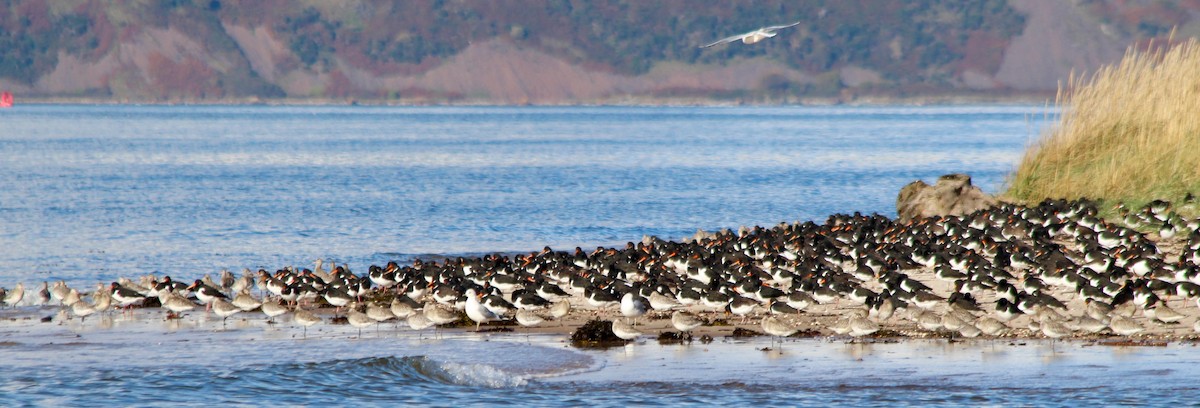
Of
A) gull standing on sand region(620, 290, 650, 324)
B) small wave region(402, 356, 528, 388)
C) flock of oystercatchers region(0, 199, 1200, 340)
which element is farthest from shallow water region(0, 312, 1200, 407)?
gull standing on sand region(620, 290, 650, 324)

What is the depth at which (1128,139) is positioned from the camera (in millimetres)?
27359

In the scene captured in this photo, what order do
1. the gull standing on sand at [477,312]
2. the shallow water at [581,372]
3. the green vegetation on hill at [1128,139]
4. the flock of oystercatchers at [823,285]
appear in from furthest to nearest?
the green vegetation on hill at [1128,139]
the gull standing on sand at [477,312]
the flock of oystercatchers at [823,285]
the shallow water at [581,372]

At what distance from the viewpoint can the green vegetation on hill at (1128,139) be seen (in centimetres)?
2648

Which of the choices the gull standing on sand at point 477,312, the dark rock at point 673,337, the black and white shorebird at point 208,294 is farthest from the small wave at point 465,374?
the black and white shorebird at point 208,294

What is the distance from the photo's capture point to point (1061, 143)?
2841cm

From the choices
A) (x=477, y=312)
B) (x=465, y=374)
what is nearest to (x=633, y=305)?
(x=477, y=312)

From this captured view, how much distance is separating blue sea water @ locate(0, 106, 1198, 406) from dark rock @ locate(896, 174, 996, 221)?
1710 millimetres

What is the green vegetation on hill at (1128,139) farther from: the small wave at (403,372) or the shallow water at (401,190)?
the small wave at (403,372)

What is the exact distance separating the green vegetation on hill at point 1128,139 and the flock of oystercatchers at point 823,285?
3.92 ft

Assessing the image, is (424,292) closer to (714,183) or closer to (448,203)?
(448,203)

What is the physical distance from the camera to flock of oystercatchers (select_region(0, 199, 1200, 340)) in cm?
1741

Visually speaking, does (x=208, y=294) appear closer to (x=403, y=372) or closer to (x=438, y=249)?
(x=403, y=372)

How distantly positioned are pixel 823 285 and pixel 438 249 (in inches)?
646

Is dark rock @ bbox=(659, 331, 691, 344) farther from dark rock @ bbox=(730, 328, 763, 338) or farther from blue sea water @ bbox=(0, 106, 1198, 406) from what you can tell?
dark rock @ bbox=(730, 328, 763, 338)
